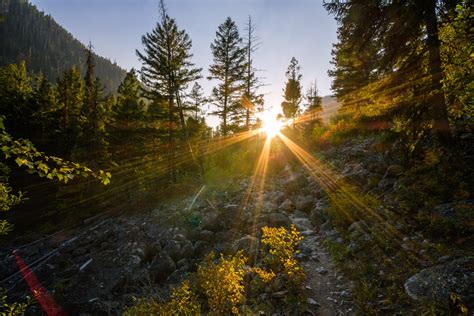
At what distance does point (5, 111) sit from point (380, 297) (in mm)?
39001

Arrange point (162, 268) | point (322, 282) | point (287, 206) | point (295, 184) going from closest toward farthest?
point (322, 282) → point (162, 268) → point (287, 206) → point (295, 184)

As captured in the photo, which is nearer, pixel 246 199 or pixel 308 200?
pixel 308 200

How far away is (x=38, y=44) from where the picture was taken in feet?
523

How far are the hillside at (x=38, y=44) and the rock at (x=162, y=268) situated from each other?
136 metres

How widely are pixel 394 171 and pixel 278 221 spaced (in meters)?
5.07

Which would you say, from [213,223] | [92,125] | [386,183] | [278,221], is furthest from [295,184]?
[92,125]

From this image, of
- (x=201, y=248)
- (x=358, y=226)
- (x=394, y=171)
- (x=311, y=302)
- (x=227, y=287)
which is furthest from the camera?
(x=201, y=248)

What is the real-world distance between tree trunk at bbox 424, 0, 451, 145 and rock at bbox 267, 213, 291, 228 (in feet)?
20.4

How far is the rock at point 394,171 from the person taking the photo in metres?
9.21

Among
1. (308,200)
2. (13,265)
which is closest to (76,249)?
(13,265)

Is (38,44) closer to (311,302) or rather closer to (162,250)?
(162,250)

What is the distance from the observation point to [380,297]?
493 centimetres

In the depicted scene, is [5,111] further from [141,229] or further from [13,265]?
[141,229]

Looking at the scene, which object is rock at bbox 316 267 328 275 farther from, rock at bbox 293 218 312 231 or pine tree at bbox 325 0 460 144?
pine tree at bbox 325 0 460 144
